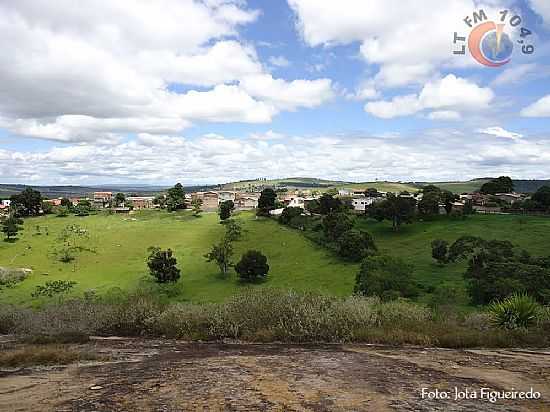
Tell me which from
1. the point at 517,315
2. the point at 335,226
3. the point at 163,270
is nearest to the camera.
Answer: the point at 517,315

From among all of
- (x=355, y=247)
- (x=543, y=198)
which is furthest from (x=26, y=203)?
(x=543, y=198)

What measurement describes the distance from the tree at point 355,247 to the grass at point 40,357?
4352 centimetres

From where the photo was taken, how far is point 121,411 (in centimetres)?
829

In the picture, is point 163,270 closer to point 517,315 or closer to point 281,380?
point 517,315

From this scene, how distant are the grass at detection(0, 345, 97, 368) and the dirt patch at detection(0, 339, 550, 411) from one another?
0.59 m

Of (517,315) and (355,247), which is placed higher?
(517,315)

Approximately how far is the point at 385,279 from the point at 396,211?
104ft

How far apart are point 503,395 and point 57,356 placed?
35.9ft

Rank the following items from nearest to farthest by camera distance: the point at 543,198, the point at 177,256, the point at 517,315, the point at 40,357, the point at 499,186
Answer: the point at 40,357
the point at 517,315
the point at 177,256
the point at 543,198
the point at 499,186

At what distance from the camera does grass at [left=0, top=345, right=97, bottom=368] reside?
12469 millimetres

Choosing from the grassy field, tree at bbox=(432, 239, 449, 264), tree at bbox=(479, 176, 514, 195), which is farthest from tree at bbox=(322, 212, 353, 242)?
tree at bbox=(479, 176, 514, 195)

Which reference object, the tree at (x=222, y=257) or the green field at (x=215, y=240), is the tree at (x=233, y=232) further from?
the tree at (x=222, y=257)

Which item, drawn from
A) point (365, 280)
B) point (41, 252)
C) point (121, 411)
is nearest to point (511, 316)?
point (121, 411)

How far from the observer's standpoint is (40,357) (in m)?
12.7
